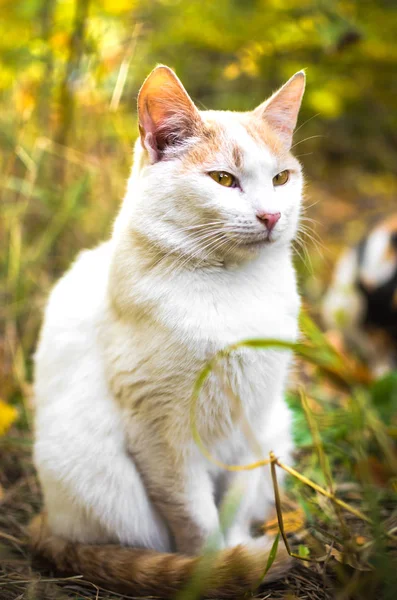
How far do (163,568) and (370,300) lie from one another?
2451 millimetres

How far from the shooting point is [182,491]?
A: 1.59 meters

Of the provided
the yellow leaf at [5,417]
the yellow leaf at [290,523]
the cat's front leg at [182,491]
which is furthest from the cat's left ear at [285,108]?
→ the yellow leaf at [5,417]

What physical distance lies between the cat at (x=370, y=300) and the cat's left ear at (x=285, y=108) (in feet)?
6.34

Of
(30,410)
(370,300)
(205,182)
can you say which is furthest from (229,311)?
(370,300)

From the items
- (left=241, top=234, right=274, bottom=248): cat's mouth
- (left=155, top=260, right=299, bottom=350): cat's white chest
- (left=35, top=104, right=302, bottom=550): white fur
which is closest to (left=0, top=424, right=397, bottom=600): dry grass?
(left=35, top=104, right=302, bottom=550): white fur

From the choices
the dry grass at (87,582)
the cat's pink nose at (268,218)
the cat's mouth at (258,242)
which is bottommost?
the dry grass at (87,582)

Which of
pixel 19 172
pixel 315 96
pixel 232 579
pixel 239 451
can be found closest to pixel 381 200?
pixel 315 96

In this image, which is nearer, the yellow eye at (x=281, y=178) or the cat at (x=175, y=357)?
the cat at (x=175, y=357)

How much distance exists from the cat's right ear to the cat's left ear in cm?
25

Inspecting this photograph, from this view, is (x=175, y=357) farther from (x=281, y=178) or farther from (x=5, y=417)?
(x=5, y=417)

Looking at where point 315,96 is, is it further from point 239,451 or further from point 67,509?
point 67,509

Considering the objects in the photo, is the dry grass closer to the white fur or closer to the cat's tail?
→ the cat's tail

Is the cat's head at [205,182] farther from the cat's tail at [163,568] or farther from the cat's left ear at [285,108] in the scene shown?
the cat's tail at [163,568]

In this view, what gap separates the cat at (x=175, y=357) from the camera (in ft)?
4.92
